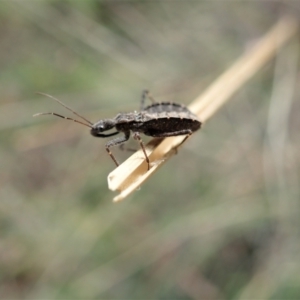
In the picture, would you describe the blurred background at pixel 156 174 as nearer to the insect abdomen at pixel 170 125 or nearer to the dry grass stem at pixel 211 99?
the dry grass stem at pixel 211 99

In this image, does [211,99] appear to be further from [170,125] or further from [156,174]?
[156,174]

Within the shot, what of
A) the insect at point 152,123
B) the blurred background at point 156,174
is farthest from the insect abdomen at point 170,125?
the blurred background at point 156,174

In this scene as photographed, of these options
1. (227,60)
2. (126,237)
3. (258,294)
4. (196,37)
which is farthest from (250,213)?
(196,37)

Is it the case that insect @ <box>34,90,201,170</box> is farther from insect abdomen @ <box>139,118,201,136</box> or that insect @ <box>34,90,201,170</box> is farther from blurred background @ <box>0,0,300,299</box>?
blurred background @ <box>0,0,300,299</box>

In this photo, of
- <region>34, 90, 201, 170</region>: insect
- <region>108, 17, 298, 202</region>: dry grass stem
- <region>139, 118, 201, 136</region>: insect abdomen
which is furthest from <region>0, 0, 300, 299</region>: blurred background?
<region>139, 118, 201, 136</region>: insect abdomen

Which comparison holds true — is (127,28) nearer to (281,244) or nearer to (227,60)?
(227,60)

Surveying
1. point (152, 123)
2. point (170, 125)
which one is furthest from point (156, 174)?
point (170, 125)
